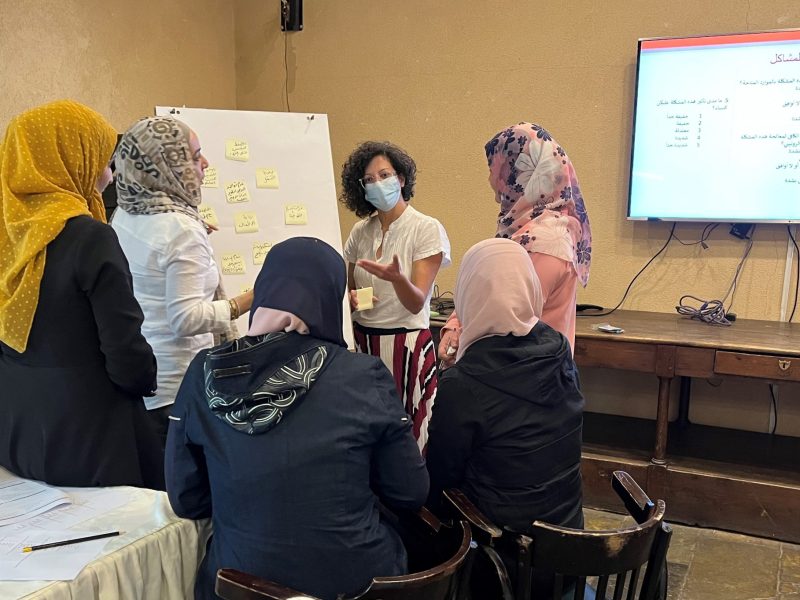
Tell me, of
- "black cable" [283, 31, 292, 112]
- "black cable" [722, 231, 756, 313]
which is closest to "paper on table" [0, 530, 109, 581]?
"black cable" [722, 231, 756, 313]

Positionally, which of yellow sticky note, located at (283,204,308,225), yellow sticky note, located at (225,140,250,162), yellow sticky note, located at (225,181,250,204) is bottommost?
Answer: yellow sticky note, located at (283,204,308,225)

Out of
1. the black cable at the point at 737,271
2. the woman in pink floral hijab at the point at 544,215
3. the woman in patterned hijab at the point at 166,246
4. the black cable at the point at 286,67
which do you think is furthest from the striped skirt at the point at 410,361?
the black cable at the point at 286,67

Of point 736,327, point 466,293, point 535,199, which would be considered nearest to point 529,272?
point 466,293

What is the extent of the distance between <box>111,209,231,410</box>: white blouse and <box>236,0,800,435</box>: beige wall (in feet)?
6.71

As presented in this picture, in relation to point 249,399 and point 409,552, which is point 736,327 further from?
point 249,399

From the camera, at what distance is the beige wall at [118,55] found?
281 cm

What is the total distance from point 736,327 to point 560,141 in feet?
3.91

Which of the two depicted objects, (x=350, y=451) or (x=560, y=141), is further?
(x=560, y=141)

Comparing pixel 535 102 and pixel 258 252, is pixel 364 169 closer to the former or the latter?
pixel 258 252

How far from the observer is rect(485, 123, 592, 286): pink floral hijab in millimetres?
2043

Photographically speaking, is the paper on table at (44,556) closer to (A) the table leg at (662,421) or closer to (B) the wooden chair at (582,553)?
(B) the wooden chair at (582,553)

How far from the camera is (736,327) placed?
111 inches

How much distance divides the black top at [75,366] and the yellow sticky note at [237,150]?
1363mm

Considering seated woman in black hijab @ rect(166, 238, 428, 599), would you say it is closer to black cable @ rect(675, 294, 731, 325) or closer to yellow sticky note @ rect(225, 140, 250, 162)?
yellow sticky note @ rect(225, 140, 250, 162)
